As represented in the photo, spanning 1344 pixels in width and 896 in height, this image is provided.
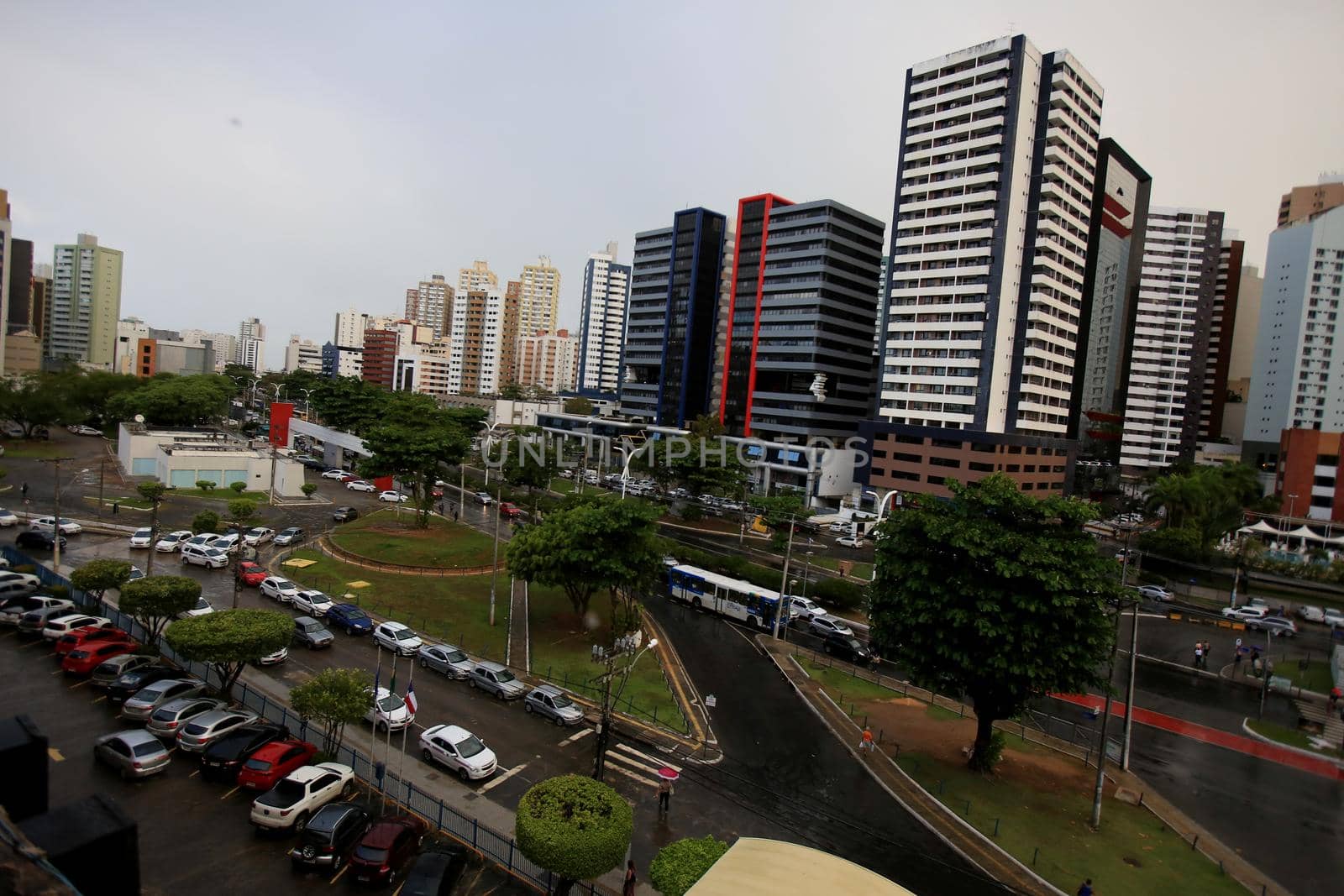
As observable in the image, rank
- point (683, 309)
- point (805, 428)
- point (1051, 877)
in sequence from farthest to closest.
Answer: point (683, 309) < point (805, 428) < point (1051, 877)

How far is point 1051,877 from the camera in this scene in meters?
19.4

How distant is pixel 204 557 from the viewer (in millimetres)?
41219

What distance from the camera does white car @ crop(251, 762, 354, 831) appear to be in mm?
17531

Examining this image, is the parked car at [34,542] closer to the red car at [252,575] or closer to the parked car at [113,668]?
the red car at [252,575]

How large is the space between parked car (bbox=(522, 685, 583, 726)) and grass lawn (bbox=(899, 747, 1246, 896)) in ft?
38.8

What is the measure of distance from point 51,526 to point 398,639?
94.2 ft

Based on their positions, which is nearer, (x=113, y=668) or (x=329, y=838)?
(x=329, y=838)

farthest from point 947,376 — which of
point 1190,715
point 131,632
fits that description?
point 131,632

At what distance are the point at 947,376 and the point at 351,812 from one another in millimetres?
71446

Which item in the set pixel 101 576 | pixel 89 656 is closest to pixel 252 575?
pixel 101 576

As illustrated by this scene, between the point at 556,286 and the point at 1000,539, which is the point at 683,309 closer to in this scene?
the point at 556,286

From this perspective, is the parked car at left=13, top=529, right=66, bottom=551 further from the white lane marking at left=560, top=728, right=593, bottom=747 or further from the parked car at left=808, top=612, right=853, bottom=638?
the parked car at left=808, top=612, right=853, bottom=638

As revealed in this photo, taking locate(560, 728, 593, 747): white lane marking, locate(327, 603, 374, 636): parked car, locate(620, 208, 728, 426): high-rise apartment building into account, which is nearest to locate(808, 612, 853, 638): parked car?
locate(560, 728, 593, 747): white lane marking

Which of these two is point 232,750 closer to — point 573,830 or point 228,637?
point 228,637
